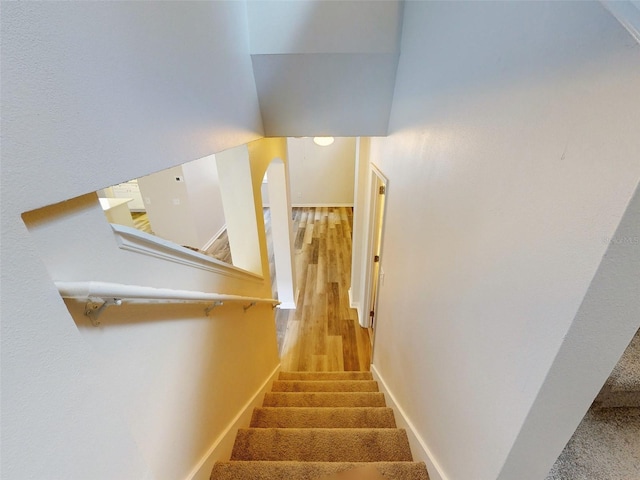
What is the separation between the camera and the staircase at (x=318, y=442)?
128 cm

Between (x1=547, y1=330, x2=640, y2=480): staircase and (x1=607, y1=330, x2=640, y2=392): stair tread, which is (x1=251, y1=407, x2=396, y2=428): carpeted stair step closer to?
(x1=547, y1=330, x2=640, y2=480): staircase

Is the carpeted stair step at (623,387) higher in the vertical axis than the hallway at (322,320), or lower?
higher

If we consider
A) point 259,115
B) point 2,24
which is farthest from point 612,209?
point 259,115

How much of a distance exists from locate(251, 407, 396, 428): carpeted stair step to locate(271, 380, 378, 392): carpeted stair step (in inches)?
22.5

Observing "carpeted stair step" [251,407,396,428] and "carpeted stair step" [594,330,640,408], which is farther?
"carpeted stair step" [251,407,396,428]

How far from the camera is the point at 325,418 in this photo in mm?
1890

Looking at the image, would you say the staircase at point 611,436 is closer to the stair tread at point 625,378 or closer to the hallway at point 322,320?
the stair tread at point 625,378

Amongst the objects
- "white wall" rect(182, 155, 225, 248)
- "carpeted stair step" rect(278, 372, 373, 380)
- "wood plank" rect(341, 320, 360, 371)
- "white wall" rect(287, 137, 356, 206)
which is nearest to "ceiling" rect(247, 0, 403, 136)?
"carpeted stair step" rect(278, 372, 373, 380)

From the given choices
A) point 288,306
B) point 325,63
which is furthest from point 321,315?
point 325,63

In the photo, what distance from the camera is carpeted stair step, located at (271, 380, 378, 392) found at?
2.49 m

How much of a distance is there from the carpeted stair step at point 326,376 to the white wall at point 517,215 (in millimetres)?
1522

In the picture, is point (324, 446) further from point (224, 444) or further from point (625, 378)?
point (625, 378)

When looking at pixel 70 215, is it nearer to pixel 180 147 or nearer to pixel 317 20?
pixel 180 147

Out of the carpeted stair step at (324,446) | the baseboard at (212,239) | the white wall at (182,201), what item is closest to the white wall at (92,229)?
the carpeted stair step at (324,446)
